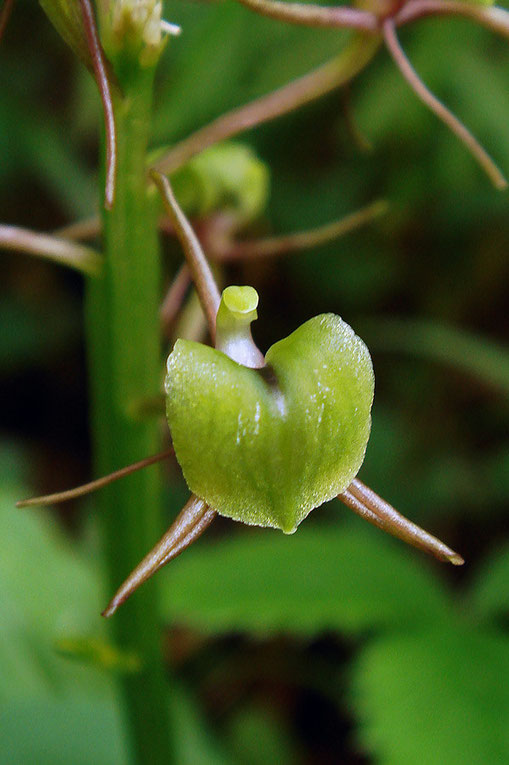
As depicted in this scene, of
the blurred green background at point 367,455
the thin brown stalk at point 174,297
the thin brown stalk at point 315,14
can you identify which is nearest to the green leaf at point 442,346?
the blurred green background at point 367,455

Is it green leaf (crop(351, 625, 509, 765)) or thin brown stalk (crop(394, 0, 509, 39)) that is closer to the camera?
thin brown stalk (crop(394, 0, 509, 39))

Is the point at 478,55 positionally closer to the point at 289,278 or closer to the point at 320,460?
the point at 289,278

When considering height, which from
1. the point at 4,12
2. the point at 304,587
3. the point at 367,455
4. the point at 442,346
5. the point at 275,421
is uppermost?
the point at 4,12

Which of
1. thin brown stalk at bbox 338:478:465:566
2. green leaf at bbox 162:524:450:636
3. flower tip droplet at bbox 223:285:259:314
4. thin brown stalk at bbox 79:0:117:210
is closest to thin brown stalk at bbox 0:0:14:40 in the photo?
thin brown stalk at bbox 79:0:117:210

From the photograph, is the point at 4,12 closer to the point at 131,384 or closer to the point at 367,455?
the point at 131,384

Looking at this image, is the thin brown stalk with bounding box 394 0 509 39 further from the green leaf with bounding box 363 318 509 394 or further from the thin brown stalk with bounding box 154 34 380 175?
the green leaf with bounding box 363 318 509 394

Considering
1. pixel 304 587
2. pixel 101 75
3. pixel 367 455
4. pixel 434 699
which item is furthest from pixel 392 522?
pixel 367 455

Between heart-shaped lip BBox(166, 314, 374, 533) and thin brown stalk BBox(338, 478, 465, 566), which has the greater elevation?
heart-shaped lip BBox(166, 314, 374, 533)
